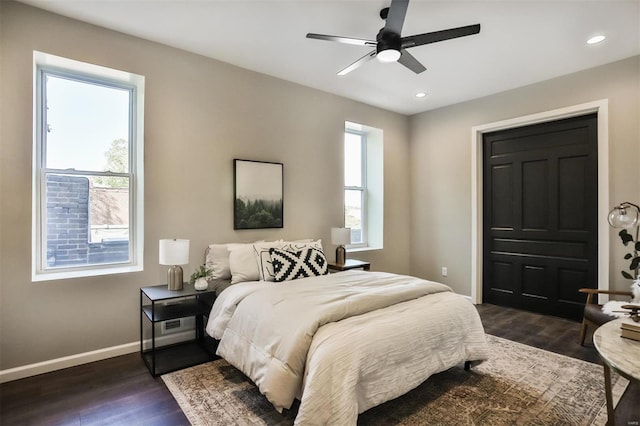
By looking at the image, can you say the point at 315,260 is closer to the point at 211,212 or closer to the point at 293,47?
the point at 211,212

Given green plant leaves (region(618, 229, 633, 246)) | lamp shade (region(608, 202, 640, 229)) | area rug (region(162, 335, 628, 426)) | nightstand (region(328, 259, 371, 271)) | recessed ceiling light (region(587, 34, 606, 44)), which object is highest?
recessed ceiling light (region(587, 34, 606, 44))

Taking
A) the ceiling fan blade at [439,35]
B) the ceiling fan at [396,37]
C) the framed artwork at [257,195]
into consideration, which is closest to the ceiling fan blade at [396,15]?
the ceiling fan at [396,37]

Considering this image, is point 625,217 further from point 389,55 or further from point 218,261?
point 218,261

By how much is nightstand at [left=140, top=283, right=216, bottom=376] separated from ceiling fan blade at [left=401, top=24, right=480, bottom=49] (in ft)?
8.42

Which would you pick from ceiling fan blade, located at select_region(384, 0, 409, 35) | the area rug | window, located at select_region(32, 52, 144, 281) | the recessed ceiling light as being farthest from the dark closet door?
window, located at select_region(32, 52, 144, 281)

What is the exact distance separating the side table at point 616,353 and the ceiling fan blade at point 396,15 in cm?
213

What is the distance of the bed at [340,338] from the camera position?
68.5 inches

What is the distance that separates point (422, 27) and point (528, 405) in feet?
9.62

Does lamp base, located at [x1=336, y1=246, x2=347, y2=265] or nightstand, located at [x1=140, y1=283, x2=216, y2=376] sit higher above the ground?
lamp base, located at [x1=336, y1=246, x2=347, y2=265]

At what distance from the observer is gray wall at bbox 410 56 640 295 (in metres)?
3.47

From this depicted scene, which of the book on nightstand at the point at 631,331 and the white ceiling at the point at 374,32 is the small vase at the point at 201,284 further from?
the book on nightstand at the point at 631,331

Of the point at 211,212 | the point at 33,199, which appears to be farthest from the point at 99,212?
the point at 211,212

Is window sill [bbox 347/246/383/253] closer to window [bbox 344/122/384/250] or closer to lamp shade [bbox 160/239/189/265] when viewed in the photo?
window [bbox 344/122/384/250]

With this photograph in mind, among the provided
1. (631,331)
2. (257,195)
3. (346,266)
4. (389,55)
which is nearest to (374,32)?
(389,55)
